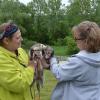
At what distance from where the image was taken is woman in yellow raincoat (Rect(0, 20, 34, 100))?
133 inches

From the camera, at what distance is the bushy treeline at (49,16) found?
4038cm

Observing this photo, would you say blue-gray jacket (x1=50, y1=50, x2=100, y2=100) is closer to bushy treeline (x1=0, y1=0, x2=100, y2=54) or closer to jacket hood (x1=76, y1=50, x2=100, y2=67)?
jacket hood (x1=76, y1=50, x2=100, y2=67)

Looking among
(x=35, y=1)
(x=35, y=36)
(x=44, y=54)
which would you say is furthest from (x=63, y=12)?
(x=44, y=54)

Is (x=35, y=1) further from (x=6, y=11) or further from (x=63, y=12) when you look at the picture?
(x=6, y=11)

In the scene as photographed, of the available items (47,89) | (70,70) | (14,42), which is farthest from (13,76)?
(47,89)

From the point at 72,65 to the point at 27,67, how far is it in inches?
15.7

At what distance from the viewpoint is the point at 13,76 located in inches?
133

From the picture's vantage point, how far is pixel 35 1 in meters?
47.7

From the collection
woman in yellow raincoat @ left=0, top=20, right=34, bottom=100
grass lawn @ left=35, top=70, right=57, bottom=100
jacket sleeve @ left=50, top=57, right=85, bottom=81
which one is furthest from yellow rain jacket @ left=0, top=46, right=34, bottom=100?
grass lawn @ left=35, top=70, right=57, bottom=100

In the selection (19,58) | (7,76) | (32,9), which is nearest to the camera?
(7,76)

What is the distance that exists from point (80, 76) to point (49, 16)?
4235cm

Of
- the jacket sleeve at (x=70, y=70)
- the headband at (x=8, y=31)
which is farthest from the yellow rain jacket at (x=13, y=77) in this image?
the jacket sleeve at (x=70, y=70)

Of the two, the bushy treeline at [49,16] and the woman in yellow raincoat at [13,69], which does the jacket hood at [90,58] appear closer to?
the woman in yellow raincoat at [13,69]

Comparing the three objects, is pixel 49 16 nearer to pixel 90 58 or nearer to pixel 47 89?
pixel 47 89
